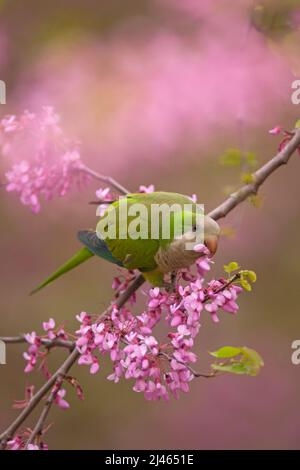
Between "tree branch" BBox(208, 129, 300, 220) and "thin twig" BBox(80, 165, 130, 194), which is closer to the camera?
"tree branch" BBox(208, 129, 300, 220)

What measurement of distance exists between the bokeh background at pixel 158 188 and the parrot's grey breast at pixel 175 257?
1759 millimetres

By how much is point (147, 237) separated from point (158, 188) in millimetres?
2104

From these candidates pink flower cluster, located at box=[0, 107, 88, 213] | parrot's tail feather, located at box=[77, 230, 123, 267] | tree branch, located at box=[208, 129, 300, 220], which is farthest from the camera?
pink flower cluster, located at box=[0, 107, 88, 213]

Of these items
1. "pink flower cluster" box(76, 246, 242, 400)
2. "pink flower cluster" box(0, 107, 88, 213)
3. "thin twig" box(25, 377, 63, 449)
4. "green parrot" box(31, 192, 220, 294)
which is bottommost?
"thin twig" box(25, 377, 63, 449)

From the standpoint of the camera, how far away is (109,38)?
12.9 ft

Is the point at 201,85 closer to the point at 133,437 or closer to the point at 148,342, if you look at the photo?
the point at 133,437

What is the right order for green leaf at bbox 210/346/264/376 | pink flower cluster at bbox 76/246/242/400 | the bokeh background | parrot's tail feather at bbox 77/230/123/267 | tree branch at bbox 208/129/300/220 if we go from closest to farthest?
green leaf at bbox 210/346/264/376
pink flower cluster at bbox 76/246/242/400
tree branch at bbox 208/129/300/220
parrot's tail feather at bbox 77/230/123/267
the bokeh background

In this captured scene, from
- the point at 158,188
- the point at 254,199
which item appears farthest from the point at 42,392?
the point at 158,188

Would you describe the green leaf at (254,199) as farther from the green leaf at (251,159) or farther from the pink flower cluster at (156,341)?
the pink flower cluster at (156,341)

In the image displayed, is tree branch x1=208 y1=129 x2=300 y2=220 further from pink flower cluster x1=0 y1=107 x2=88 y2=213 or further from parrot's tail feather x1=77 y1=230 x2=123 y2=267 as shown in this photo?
pink flower cluster x1=0 y1=107 x2=88 y2=213

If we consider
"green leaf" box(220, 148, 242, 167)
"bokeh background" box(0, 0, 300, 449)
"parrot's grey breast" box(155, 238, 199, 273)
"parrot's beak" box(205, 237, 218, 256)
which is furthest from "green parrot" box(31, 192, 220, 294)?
"bokeh background" box(0, 0, 300, 449)

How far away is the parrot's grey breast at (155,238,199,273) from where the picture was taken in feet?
6.05

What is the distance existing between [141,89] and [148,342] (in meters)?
2.37

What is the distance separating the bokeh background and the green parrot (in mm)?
1618
